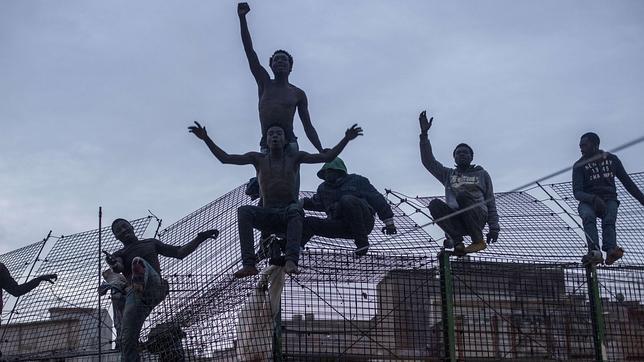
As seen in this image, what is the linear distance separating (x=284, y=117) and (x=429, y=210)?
5.87 feet

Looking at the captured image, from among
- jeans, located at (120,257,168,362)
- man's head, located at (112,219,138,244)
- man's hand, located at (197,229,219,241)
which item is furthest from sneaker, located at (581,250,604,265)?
man's head, located at (112,219,138,244)

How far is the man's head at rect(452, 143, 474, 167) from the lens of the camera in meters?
10.3

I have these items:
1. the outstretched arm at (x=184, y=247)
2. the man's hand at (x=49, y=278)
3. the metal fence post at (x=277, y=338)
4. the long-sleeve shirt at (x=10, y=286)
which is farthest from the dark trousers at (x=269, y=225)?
the long-sleeve shirt at (x=10, y=286)

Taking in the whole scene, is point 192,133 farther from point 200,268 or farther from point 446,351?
point 446,351

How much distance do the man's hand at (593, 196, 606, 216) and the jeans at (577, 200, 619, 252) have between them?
3cm

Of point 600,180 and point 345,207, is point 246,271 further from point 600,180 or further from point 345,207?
point 600,180

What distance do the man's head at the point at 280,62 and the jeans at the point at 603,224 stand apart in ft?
11.3

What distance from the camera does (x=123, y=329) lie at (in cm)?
870

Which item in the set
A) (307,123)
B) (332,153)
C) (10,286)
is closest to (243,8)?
(307,123)

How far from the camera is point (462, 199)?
382 inches

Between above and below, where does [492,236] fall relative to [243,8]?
below

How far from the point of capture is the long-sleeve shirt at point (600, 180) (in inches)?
400

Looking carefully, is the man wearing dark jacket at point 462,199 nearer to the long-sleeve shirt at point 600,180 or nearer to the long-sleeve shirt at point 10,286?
the long-sleeve shirt at point 600,180

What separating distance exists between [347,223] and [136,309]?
2.16 metres
